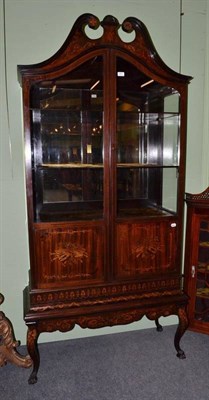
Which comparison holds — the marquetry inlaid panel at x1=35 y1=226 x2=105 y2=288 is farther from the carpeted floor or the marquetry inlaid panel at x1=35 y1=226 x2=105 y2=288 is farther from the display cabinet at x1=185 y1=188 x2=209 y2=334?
the display cabinet at x1=185 y1=188 x2=209 y2=334

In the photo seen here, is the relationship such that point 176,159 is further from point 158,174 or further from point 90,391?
point 90,391

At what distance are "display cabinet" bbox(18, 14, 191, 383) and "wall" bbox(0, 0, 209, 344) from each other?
0.91 ft

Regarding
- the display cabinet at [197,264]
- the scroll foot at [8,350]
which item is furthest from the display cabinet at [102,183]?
the display cabinet at [197,264]

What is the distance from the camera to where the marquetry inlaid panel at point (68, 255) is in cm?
190

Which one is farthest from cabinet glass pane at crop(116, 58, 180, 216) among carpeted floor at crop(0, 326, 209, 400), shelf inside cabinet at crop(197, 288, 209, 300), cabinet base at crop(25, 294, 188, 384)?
carpeted floor at crop(0, 326, 209, 400)

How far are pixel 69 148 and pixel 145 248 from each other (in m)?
0.83

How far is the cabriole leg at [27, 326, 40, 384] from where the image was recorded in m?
1.91

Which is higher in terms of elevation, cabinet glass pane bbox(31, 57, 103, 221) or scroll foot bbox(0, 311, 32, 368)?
cabinet glass pane bbox(31, 57, 103, 221)

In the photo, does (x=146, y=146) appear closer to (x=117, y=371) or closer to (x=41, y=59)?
(x=41, y=59)

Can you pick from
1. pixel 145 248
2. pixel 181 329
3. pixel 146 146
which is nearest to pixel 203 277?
pixel 181 329

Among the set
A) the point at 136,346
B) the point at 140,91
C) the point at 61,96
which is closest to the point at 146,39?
the point at 140,91

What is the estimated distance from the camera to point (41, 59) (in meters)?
2.19

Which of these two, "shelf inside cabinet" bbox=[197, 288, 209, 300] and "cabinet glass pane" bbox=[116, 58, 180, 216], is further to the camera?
"shelf inside cabinet" bbox=[197, 288, 209, 300]

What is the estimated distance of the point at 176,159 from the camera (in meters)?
2.14
